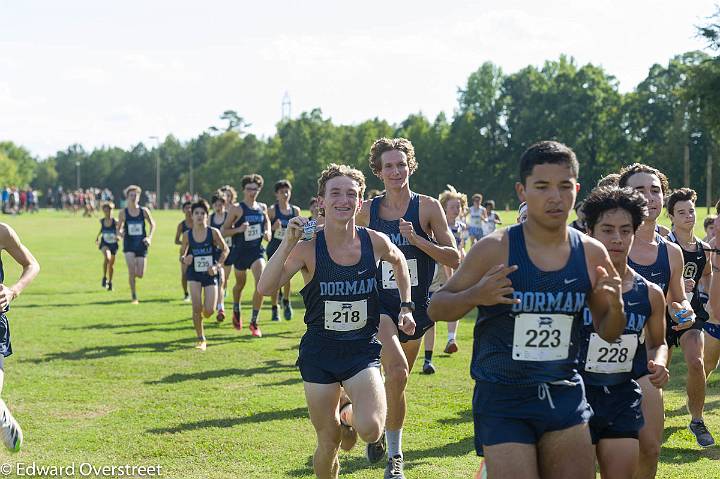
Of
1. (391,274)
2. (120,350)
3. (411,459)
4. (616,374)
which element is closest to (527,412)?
(616,374)

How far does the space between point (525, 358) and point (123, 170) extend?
154054mm

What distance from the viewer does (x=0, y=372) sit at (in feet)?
20.8

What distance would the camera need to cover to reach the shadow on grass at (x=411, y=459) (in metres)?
7.03

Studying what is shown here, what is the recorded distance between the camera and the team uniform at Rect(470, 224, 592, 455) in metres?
4.09

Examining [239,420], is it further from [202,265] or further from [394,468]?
[202,265]

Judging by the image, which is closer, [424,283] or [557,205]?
[557,205]

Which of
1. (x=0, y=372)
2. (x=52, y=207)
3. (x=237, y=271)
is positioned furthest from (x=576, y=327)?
(x=52, y=207)

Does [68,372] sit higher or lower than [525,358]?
lower

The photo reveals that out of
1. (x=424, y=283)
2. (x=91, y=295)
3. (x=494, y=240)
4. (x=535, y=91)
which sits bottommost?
(x=91, y=295)


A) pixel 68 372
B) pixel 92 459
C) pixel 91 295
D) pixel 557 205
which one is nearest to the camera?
pixel 557 205

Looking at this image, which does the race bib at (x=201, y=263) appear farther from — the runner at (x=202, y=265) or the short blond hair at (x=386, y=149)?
the short blond hair at (x=386, y=149)

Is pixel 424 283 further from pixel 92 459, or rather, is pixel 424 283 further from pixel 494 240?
pixel 494 240

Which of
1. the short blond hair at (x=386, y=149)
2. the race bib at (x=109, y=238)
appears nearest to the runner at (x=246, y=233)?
the race bib at (x=109, y=238)

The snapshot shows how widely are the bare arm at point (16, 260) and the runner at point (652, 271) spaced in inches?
155
